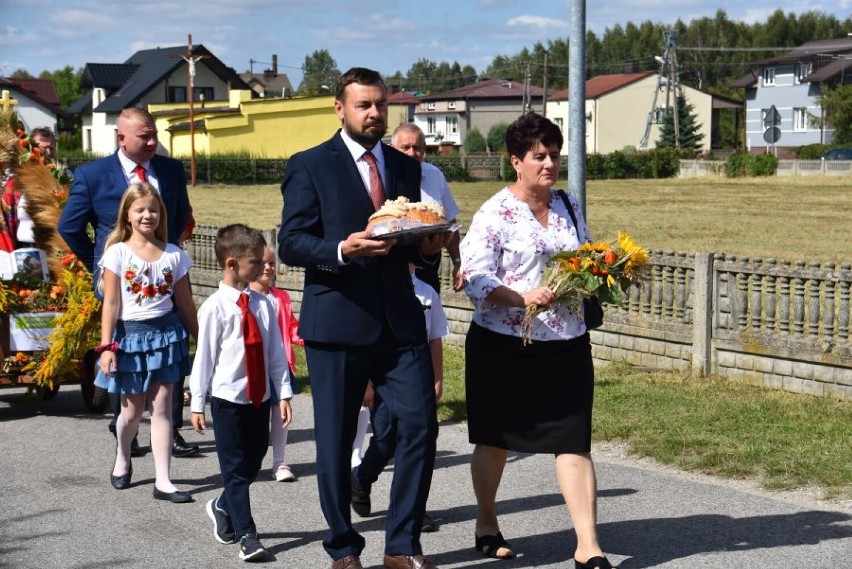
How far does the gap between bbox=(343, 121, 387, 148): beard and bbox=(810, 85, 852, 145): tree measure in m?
81.6

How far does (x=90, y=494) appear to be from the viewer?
759 cm

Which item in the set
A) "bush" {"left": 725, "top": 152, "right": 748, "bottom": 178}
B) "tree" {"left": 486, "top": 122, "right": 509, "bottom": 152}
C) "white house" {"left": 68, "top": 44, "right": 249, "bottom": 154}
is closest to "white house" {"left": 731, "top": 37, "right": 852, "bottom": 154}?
"tree" {"left": 486, "top": 122, "right": 509, "bottom": 152}

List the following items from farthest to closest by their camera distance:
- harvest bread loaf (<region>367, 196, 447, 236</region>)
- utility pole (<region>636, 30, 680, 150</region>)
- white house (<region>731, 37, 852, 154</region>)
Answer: white house (<region>731, 37, 852, 154</region>) → utility pole (<region>636, 30, 680, 150</region>) → harvest bread loaf (<region>367, 196, 447, 236</region>)

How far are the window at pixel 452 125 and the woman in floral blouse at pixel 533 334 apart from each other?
121 meters

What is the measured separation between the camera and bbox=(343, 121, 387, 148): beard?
5500 mm

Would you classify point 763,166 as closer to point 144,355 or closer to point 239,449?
point 144,355

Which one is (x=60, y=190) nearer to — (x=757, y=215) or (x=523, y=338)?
(x=523, y=338)

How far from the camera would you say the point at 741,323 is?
11.0 metres

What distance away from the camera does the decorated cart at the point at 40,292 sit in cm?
997

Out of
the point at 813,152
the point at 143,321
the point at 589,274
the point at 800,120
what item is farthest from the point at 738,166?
the point at 589,274

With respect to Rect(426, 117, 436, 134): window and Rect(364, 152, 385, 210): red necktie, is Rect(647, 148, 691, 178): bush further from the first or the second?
Rect(364, 152, 385, 210): red necktie

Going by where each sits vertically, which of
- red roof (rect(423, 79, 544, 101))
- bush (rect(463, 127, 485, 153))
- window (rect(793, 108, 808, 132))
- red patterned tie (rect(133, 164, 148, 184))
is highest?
red roof (rect(423, 79, 544, 101))

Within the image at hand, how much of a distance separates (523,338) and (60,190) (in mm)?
5919

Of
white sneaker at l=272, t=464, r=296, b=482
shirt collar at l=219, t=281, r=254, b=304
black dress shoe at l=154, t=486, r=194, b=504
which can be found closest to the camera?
shirt collar at l=219, t=281, r=254, b=304
